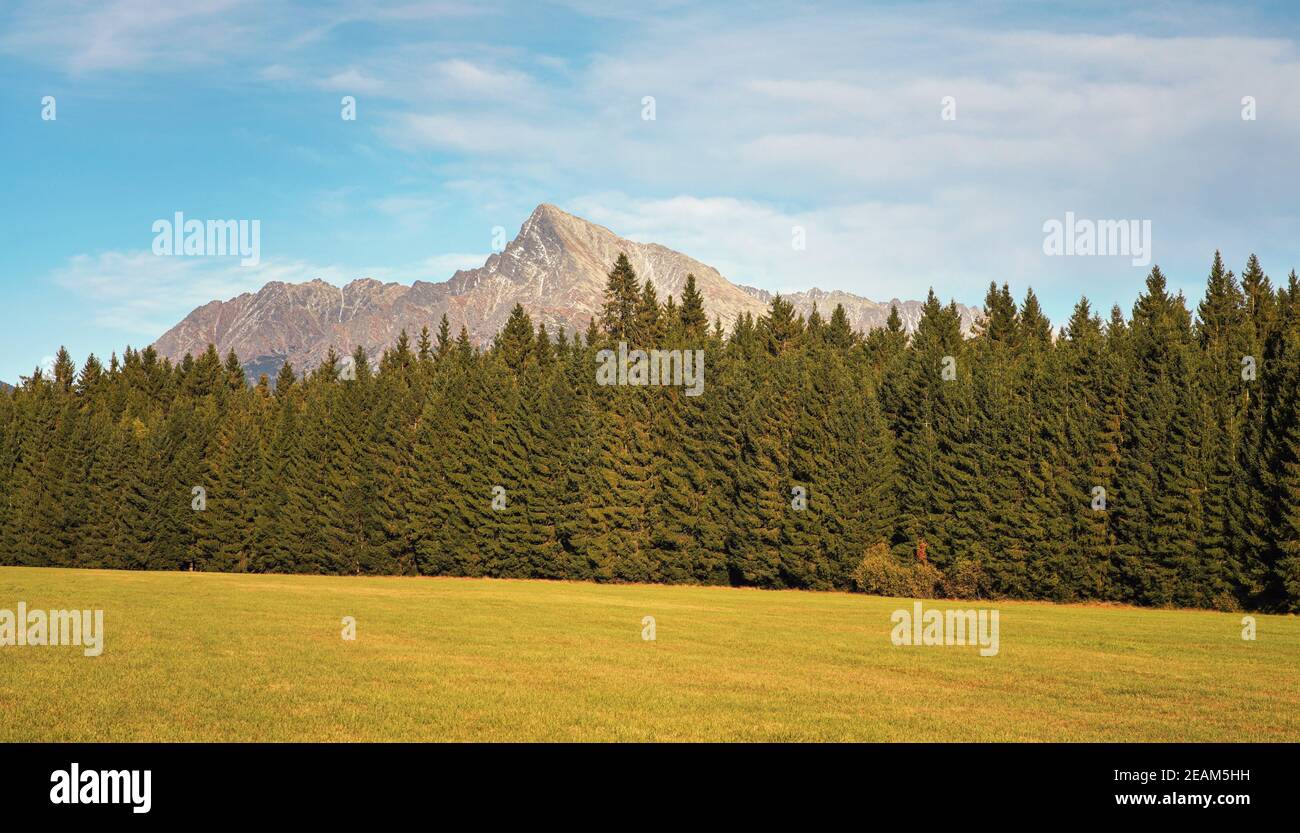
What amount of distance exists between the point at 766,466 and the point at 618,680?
2160 inches

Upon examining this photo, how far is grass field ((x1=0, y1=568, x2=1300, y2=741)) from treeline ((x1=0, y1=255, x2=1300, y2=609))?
70.3ft

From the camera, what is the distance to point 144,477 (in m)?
96.8

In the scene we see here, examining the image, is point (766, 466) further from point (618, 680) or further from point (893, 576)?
point (618, 680)

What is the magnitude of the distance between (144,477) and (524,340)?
43561 millimetres

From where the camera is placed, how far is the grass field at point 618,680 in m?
17.4

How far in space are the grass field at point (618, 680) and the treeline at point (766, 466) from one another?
21.4m

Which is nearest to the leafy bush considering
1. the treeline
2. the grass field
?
the treeline

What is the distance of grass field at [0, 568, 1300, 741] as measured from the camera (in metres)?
17.4
